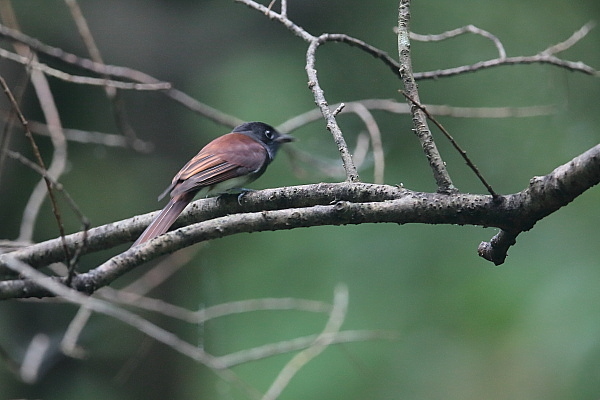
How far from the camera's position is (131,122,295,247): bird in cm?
332

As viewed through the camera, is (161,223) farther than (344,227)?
No

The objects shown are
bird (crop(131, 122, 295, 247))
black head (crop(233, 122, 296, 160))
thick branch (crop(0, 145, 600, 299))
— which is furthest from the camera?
black head (crop(233, 122, 296, 160))

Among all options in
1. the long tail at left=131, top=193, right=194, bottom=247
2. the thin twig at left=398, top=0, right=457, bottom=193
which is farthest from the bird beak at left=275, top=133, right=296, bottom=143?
the thin twig at left=398, top=0, right=457, bottom=193

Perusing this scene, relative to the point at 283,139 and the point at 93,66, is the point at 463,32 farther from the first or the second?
the point at 93,66

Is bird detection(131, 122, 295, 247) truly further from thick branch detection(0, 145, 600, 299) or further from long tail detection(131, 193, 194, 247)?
thick branch detection(0, 145, 600, 299)

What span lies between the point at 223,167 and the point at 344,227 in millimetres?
3444

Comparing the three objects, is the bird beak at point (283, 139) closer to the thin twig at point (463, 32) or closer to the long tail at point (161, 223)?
the thin twig at point (463, 32)

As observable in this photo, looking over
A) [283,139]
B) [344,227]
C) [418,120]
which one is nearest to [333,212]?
[418,120]

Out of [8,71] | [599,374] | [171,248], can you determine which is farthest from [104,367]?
[171,248]

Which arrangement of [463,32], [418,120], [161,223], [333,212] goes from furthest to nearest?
[463,32]
[161,223]
[418,120]
[333,212]

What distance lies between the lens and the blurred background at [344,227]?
5.92 meters

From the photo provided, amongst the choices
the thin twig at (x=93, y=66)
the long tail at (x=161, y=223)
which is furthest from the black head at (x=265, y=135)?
the long tail at (x=161, y=223)

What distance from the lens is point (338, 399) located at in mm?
5926

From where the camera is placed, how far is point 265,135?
438 cm
